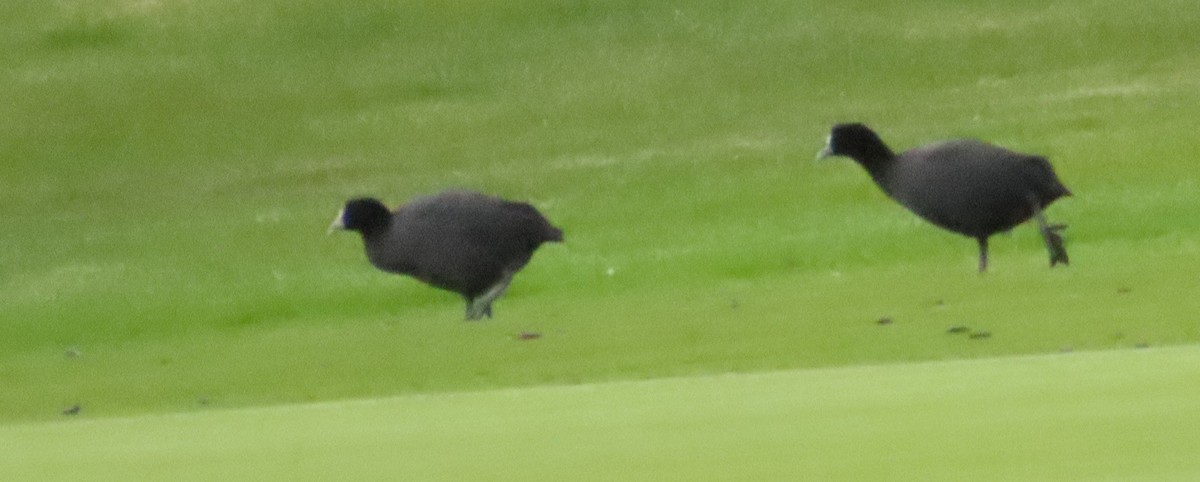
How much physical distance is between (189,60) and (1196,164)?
16.8 meters

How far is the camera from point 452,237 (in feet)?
59.1

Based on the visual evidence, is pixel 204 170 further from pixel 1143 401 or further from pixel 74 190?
pixel 1143 401

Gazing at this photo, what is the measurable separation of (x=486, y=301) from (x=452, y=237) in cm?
126

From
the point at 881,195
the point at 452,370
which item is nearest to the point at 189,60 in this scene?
the point at 881,195

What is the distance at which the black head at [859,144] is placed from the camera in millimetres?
19422

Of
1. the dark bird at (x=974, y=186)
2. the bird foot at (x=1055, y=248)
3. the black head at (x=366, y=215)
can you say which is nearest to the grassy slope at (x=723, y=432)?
the black head at (x=366, y=215)

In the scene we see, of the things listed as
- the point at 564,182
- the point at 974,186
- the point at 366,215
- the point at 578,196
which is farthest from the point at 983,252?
the point at 564,182

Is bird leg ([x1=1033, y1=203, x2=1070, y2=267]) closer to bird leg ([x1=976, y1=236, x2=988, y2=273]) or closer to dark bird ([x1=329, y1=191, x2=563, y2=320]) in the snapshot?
bird leg ([x1=976, y1=236, x2=988, y2=273])

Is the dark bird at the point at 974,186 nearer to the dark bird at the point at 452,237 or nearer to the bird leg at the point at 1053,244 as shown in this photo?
the bird leg at the point at 1053,244

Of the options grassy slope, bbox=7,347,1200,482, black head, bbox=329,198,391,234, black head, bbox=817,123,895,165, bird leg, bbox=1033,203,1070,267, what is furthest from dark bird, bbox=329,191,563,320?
grassy slope, bbox=7,347,1200,482

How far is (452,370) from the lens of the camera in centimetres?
1567

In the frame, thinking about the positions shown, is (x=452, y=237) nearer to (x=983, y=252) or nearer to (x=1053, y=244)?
(x=983, y=252)

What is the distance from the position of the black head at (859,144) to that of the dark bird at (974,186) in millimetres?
151

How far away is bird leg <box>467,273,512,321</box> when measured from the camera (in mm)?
18953
